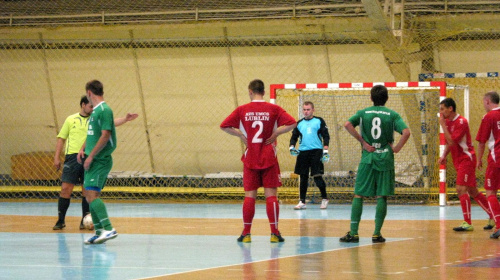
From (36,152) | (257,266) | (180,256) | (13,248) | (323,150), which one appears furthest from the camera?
(36,152)

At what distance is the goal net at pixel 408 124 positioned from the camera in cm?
1642

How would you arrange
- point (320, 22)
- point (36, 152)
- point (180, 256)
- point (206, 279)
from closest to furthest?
point (206, 279)
point (180, 256)
point (320, 22)
point (36, 152)

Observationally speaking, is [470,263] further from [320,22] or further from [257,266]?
[320,22]

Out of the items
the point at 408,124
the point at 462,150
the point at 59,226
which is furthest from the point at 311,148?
the point at 59,226

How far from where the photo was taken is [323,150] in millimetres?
14953

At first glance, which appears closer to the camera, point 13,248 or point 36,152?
point 13,248

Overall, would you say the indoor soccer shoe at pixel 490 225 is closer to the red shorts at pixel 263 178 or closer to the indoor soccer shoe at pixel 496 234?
the indoor soccer shoe at pixel 496 234

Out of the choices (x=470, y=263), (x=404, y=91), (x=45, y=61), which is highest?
(x=45, y=61)

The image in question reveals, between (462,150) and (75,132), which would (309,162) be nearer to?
(462,150)

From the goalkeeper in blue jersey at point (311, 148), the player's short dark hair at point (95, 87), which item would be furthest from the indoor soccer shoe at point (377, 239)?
the goalkeeper in blue jersey at point (311, 148)

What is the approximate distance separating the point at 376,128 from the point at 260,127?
4.50 feet

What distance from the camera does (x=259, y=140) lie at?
888cm

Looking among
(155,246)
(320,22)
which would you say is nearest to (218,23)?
(320,22)

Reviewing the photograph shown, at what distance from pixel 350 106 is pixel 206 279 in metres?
12.6
